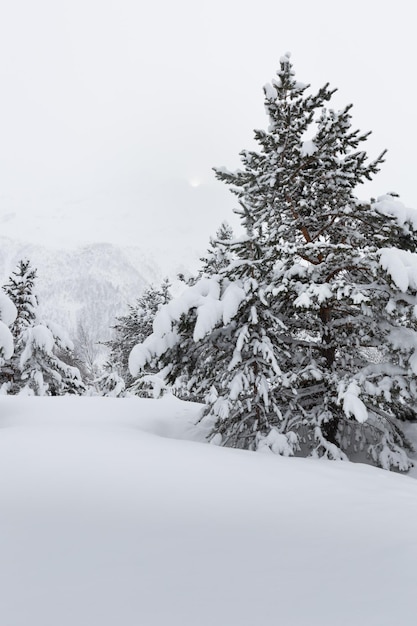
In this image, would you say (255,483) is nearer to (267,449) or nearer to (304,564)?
(304,564)

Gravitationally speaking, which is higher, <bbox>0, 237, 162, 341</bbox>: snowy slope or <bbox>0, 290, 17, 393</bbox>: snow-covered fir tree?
<bbox>0, 237, 162, 341</bbox>: snowy slope

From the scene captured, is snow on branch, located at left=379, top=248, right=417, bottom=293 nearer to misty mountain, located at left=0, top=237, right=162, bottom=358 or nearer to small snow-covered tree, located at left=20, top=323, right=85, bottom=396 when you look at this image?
small snow-covered tree, located at left=20, top=323, right=85, bottom=396

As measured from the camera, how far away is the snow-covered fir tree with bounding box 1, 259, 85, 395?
39.4ft

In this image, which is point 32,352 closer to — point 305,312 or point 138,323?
point 138,323

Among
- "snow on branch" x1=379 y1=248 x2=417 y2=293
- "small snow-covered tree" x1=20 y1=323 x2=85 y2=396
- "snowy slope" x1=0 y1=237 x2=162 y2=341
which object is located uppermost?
"snowy slope" x1=0 y1=237 x2=162 y2=341

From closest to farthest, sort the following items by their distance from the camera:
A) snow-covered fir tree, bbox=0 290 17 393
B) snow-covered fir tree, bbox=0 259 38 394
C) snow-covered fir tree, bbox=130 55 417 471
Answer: snow-covered fir tree, bbox=130 55 417 471 → snow-covered fir tree, bbox=0 290 17 393 → snow-covered fir tree, bbox=0 259 38 394

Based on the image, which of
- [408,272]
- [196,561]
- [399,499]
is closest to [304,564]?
[196,561]

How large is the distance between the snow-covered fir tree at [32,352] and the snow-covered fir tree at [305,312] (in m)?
7.48

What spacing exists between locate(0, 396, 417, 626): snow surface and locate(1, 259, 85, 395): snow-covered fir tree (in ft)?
30.1

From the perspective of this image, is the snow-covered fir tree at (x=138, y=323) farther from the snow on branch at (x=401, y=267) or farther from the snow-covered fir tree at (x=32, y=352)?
the snow on branch at (x=401, y=267)

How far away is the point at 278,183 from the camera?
720 centimetres

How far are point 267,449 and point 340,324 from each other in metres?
2.72

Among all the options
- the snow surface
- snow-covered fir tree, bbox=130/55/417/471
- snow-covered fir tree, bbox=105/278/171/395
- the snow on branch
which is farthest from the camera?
snow-covered fir tree, bbox=105/278/171/395

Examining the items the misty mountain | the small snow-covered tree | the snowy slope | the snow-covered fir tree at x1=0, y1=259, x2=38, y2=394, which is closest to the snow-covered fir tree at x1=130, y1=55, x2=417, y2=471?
the small snow-covered tree
